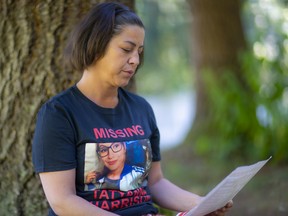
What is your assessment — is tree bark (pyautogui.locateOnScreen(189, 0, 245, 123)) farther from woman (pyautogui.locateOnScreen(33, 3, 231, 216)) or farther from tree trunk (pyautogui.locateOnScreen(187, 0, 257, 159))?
woman (pyautogui.locateOnScreen(33, 3, 231, 216))

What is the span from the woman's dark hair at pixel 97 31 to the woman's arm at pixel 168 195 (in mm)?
709

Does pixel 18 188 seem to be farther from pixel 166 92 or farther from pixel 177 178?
pixel 166 92

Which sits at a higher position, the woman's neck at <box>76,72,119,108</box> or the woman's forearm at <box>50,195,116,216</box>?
the woman's neck at <box>76,72,119,108</box>

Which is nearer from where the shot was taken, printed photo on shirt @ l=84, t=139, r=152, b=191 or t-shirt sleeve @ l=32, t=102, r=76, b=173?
t-shirt sleeve @ l=32, t=102, r=76, b=173

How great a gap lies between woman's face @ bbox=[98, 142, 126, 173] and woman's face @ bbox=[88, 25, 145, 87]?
0.30 meters

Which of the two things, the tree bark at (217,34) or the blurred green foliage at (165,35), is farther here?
the blurred green foliage at (165,35)

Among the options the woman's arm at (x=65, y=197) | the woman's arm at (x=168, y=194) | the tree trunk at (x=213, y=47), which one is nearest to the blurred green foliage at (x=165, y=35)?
the tree trunk at (x=213, y=47)

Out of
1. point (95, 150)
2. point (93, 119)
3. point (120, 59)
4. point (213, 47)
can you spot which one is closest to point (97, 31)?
point (120, 59)

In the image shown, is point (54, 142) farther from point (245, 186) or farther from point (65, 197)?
point (245, 186)

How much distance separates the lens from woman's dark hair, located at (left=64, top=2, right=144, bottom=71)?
2787 millimetres

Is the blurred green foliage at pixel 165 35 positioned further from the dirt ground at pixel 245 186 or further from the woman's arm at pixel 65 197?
the woman's arm at pixel 65 197

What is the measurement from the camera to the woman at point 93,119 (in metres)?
2.63

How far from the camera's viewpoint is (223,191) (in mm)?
2607

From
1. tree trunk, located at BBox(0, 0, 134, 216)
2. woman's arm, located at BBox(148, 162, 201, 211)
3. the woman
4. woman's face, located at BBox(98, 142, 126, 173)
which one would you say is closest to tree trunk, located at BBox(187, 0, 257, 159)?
tree trunk, located at BBox(0, 0, 134, 216)
